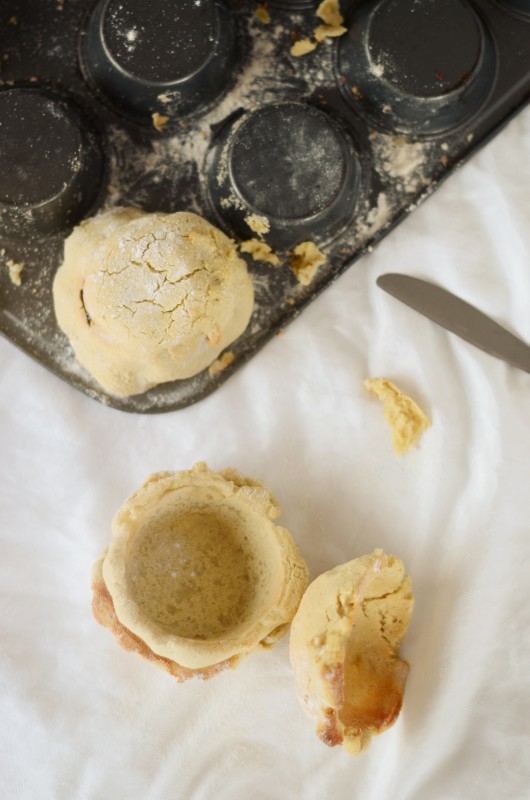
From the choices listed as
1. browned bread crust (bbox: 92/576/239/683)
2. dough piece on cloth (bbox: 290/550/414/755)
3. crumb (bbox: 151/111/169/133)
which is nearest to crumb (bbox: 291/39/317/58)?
crumb (bbox: 151/111/169/133)

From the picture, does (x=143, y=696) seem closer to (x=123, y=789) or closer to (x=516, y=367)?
(x=123, y=789)

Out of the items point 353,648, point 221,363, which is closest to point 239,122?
point 221,363

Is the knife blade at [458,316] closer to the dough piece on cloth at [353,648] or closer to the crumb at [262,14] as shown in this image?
the dough piece on cloth at [353,648]

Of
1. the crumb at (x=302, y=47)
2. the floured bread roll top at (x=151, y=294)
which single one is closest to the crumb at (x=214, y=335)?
the floured bread roll top at (x=151, y=294)

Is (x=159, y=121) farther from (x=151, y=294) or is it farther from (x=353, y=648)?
(x=353, y=648)

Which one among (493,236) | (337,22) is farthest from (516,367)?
(337,22)

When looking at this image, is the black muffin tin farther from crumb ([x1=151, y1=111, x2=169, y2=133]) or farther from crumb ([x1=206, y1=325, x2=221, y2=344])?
crumb ([x1=206, y1=325, x2=221, y2=344])
